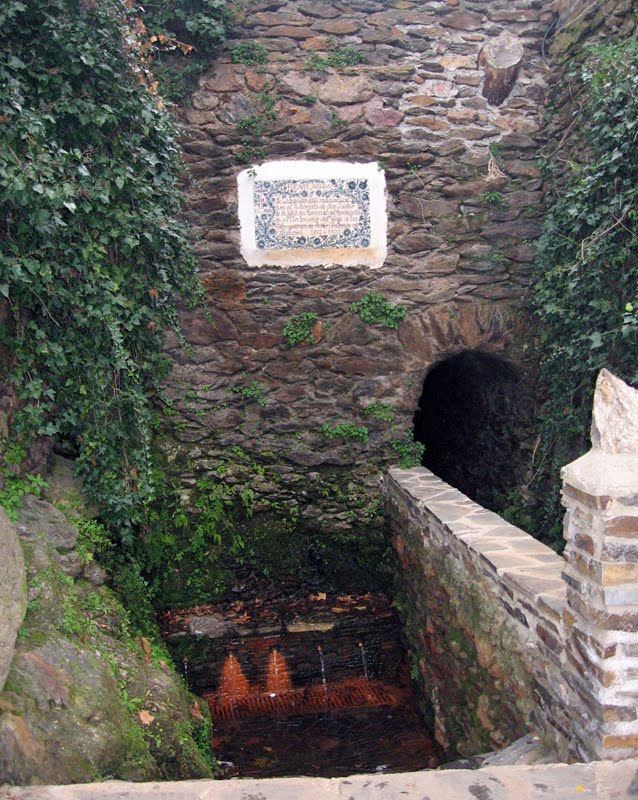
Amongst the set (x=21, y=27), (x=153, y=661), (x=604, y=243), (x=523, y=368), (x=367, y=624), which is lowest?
(x=367, y=624)

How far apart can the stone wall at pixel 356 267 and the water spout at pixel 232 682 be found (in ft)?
4.08

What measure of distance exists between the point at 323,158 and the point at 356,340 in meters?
1.46

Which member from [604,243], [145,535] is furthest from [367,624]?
[604,243]

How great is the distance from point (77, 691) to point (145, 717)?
1.45 feet

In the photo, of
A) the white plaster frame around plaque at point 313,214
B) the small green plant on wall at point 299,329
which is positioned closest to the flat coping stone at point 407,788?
the small green plant on wall at point 299,329

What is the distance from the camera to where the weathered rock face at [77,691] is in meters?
2.27

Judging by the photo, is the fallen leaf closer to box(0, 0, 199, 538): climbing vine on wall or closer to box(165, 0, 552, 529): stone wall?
box(0, 0, 199, 538): climbing vine on wall

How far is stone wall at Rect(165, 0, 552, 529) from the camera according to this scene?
193 inches

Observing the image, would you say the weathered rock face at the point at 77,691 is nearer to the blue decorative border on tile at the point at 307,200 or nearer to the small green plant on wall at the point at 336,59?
the blue decorative border on tile at the point at 307,200

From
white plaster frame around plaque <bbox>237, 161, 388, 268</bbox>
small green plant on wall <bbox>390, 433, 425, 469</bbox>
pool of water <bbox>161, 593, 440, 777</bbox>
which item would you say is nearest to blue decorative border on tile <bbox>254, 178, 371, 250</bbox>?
white plaster frame around plaque <bbox>237, 161, 388, 268</bbox>

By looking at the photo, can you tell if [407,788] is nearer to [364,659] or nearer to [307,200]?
[364,659]

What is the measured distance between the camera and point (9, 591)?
2.59 metres

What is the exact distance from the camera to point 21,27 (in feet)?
10.6

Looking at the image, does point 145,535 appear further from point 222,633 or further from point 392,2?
point 392,2
